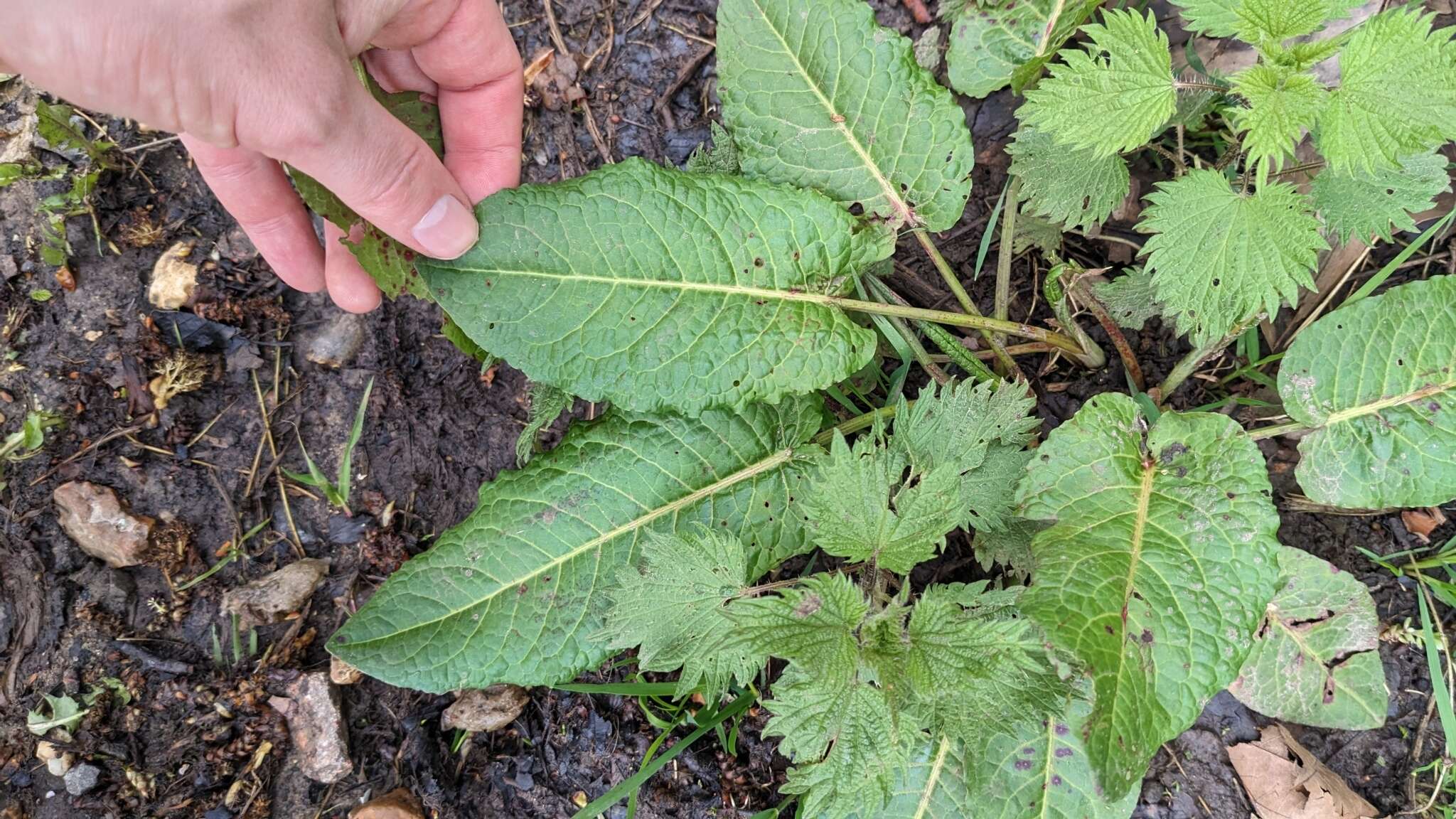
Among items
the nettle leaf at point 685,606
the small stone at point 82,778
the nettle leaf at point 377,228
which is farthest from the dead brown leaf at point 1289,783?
the small stone at point 82,778

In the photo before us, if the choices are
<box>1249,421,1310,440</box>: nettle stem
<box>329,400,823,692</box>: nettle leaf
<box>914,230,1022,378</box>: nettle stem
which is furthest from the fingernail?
<box>1249,421,1310,440</box>: nettle stem

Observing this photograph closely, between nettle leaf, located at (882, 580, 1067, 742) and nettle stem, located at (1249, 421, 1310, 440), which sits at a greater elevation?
nettle stem, located at (1249, 421, 1310, 440)

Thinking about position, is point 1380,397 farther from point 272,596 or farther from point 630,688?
point 272,596

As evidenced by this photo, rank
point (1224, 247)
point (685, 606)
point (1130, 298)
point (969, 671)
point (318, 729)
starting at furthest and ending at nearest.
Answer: point (318, 729), point (1130, 298), point (685, 606), point (1224, 247), point (969, 671)

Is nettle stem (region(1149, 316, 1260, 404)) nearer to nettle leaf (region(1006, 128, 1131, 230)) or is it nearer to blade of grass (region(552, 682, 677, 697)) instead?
nettle leaf (region(1006, 128, 1131, 230))

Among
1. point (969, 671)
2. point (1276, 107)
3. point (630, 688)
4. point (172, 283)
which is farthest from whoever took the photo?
point (172, 283)

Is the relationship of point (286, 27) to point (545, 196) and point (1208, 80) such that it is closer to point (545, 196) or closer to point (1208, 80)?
point (545, 196)

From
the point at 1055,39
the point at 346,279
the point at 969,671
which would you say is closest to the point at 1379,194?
the point at 1055,39
